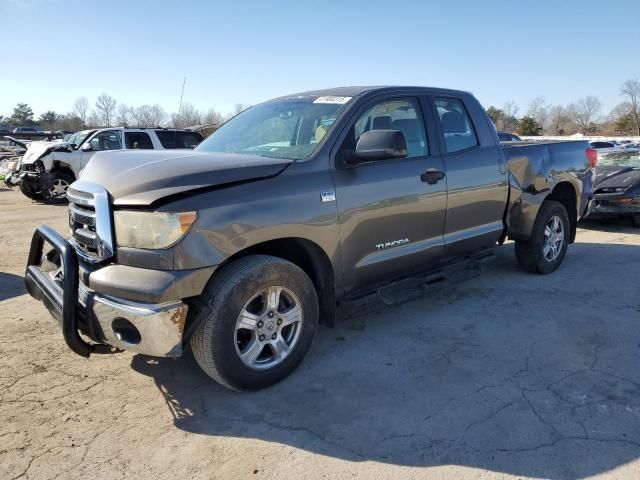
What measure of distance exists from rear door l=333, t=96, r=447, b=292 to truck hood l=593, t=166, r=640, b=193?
6030 mm

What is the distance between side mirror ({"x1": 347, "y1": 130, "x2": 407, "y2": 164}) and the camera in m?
3.49

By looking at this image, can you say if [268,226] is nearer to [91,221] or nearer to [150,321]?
[150,321]

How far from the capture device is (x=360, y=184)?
367cm

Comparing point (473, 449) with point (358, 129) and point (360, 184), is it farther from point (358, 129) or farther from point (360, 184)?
point (358, 129)

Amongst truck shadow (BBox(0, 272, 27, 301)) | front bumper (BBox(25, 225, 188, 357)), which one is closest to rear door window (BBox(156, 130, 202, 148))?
truck shadow (BBox(0, 272, 27, 301))

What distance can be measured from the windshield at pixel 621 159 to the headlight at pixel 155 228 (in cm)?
958

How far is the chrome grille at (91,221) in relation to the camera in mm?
3002

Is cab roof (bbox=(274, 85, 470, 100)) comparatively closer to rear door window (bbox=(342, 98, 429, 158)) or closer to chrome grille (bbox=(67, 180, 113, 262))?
rear door window (bbox=(342, 98, 429, 158))

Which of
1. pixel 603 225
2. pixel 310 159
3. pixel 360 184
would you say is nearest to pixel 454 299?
pixel 360 184

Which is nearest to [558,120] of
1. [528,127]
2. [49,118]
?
[528,127]

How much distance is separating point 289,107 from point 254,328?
77.3 inches

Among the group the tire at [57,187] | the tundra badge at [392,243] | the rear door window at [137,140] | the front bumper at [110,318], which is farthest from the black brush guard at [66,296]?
the tire at [57,187]

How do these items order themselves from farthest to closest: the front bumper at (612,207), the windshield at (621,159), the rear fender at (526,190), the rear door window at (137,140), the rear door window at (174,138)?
the rear door window at (174,138)
the rear door window at (137,140)
the windshield at (621,159)
the front bumper at (612,207)
the rear fender at (526,190)

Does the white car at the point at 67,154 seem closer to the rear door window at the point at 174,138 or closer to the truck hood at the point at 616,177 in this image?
the rear door window at the point at 174,138
